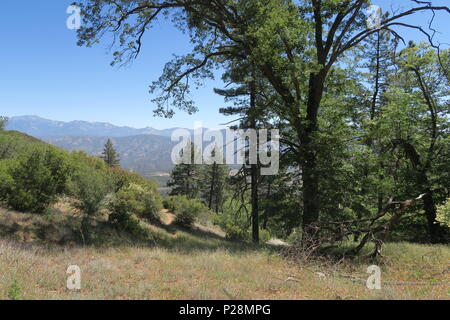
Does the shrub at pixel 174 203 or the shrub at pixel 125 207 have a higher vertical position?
the shrub at pixel 125 207

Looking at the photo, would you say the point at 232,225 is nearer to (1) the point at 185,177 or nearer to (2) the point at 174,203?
(2) the point at 174,203

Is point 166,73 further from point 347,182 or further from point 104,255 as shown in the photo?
point 347,182

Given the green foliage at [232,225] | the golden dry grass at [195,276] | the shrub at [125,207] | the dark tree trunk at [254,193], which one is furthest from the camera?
the green foliage at [232,225]

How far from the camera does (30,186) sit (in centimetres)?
965

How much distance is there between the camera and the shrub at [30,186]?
31.0ft

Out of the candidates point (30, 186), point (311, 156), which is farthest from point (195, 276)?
point (30, 186)

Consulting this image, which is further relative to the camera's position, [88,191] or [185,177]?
[185,177]

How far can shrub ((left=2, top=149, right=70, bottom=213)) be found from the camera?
372 inches

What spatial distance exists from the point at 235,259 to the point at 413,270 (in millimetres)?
4698
